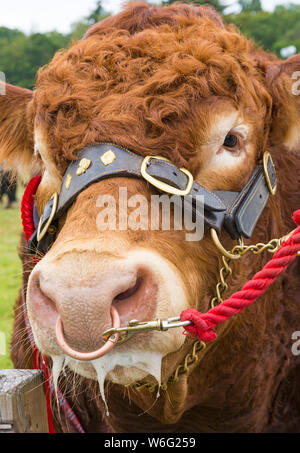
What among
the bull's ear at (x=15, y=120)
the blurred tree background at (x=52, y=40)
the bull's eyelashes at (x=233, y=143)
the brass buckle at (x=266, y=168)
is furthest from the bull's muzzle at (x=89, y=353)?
the blurred tree background at (x=52, y=40)

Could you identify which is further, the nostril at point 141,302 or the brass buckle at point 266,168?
the brass buckle at point 266,168

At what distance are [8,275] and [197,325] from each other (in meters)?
7.51

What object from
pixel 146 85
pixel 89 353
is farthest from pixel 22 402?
pixel 146 85

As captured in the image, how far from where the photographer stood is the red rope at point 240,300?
1854mm

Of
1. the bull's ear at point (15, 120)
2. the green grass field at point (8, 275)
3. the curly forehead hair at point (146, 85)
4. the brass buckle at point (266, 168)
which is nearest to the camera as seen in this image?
the curly forehead hair at point (146, 85)

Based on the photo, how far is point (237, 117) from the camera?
2283mm

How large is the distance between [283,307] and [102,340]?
1443 mm

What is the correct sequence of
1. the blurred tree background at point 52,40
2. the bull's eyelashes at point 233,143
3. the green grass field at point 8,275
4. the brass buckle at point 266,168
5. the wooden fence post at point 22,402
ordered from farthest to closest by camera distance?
the blurred tree background at point 52,40
the green grass field at point 8,275
the brass buckle at point 266,168
the bull's eyelashes at point 233,143
the wooden fence post at point 22,402

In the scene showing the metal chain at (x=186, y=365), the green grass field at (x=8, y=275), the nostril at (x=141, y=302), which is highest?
the nostril at (x=141, y=302)

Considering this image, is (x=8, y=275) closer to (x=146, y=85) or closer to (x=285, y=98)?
(x=285, y=98)

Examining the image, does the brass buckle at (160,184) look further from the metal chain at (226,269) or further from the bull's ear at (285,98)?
the bull's ear at (285,98)

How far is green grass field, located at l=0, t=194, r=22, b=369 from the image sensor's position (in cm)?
545

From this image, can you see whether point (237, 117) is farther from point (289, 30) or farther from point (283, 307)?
point (289, 30)

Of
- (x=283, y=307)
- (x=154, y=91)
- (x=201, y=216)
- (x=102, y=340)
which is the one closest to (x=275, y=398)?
(x=283, y=307)
